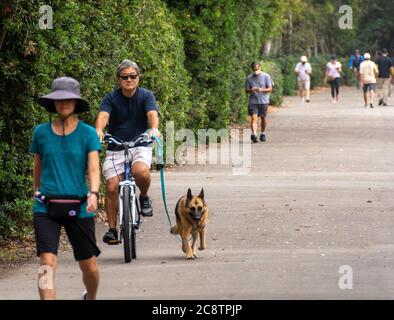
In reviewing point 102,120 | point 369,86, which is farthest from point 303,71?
point 102,120

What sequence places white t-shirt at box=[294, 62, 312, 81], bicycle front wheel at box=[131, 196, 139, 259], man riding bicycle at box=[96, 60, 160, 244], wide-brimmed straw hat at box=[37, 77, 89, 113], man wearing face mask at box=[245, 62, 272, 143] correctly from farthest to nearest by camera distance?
white t-shirt at box=[294, 62, 312, 81]
man wearing face mask at box=[245, 62, 272, 143]
man riding bicycle at box=[96, 60, 160, 244]
bicycle front wheel at box=[131, 196, 139, 259]
wide-brimmed straw hat at box=[37, 77, 89, 113]

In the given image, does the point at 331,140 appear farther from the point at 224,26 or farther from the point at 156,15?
the point at 156,15

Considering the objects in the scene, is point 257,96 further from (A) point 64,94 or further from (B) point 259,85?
(A) point 64,94

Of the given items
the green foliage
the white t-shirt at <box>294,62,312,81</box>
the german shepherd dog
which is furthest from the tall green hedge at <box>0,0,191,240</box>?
the white t-shirt at <box>294,62,312,81</box>

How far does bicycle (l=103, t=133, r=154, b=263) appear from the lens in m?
12.0

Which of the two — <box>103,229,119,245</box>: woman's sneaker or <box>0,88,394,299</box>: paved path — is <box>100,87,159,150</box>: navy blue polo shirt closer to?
<box>103,229,119,245</box>: woman's sneaker

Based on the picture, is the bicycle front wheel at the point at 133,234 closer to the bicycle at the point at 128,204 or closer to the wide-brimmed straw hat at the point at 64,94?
the bicycle at the point at 128,204

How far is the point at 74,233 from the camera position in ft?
29.3

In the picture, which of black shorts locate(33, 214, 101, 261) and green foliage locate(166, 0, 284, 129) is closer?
black shorts locate(33, 214, 101, 261)

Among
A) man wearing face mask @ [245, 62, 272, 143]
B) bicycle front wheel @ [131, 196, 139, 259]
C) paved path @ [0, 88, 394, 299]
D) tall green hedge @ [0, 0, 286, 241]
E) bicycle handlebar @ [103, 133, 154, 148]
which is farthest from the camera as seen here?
man wearing face mask @ [245, 62, 272, 143]

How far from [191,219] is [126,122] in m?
1.31

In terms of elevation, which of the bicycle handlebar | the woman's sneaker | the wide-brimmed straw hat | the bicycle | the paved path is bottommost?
the paved path

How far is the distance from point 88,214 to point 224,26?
20.4m

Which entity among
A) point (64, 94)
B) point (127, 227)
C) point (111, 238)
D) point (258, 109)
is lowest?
point (111, 238)
